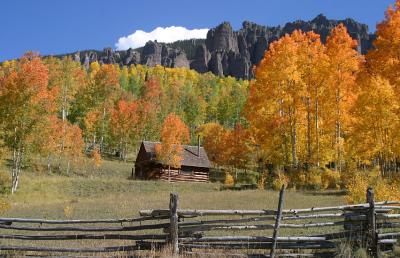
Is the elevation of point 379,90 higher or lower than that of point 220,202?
higher

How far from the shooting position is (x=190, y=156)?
56.7 m

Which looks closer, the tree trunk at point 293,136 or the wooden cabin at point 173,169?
the tree trunk at point 293,136

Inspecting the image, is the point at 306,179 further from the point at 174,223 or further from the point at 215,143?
the point at 215,143

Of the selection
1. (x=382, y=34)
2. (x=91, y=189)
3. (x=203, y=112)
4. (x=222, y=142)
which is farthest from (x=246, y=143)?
(x=203, y=112)

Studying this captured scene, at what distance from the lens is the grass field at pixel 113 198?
22.8 m

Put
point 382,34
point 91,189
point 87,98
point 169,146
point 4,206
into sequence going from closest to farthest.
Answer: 1. point 4,206
2. point 382,34
3. point 91,189
4. point 169,146
5. point 87,98

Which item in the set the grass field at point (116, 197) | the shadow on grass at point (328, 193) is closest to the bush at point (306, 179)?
the shadow on grass at point (328, 193)

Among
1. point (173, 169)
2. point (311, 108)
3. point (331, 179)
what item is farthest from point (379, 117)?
point (173, 169)

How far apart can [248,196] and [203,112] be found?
2530 inches

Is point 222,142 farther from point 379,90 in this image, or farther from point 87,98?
point 379,90

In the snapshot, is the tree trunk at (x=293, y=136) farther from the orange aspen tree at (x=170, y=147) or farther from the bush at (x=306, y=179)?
the orange aspen tree at (x=170, y=147)

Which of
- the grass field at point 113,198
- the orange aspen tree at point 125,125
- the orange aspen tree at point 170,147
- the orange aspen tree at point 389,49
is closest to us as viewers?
the grass field at point 113,198

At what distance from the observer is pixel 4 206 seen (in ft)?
60.1

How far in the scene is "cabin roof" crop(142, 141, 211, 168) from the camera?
54.8 m
